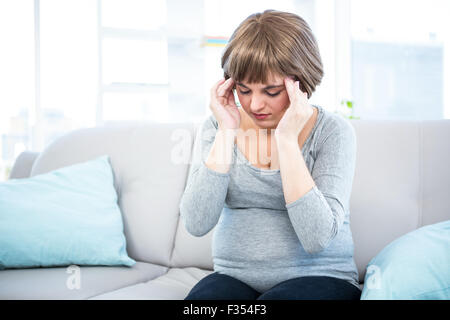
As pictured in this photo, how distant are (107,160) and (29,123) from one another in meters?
2.00

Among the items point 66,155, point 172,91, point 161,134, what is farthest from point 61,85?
point 161,134

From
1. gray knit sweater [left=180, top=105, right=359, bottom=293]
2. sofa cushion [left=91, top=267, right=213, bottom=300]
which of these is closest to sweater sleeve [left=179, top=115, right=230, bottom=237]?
gray knit sweater [left=180, top=105, right=359, bottom=293]

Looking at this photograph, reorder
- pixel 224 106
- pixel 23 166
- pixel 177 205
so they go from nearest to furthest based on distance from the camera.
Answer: pixel 224 106 → pixel 177 205 → pixel 23 166

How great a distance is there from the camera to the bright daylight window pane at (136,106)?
3.53 meters

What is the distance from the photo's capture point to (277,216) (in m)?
1.15

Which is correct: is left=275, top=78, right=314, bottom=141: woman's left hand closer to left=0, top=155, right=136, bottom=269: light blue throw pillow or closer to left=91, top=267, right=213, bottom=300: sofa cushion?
left=91, top=267, right=213, bottom=300: sofa cushion

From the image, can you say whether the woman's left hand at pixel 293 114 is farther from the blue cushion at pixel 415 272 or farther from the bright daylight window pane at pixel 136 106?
the bright daylight window pane at pixel 136 106

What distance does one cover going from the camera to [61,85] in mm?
3459

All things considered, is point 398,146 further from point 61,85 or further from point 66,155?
point 61,85

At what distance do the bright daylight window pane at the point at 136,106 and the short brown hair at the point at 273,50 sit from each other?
98.7 inches

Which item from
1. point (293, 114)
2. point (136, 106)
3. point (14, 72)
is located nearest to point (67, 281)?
point (293, 114)

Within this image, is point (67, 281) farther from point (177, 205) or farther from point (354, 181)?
point (354, 181)

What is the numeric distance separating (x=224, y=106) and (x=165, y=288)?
0.59m

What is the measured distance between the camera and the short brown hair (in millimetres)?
1056
